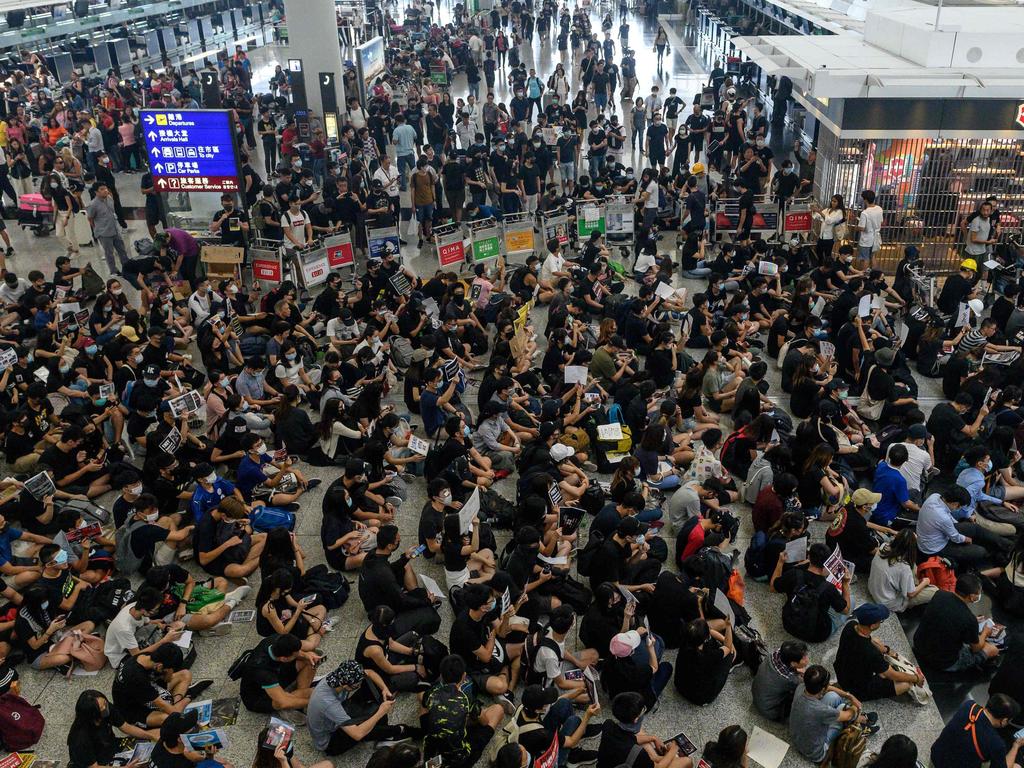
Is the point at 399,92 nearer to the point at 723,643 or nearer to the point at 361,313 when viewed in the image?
the point at 361,313

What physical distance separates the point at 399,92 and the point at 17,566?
74.9 feet

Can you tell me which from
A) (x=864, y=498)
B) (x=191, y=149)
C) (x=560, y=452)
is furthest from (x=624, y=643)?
(x=191, y=149)

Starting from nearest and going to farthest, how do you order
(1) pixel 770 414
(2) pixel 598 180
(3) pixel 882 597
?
(3) pixel 882 597, (1) pixel 770 414, (2) pixel 598 180

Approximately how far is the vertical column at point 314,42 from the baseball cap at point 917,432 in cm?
1898

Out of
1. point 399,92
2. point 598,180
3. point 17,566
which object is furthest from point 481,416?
point 399,92

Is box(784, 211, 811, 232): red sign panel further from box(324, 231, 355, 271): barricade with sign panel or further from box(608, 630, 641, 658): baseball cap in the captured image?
box(608, 630, 641, 658): baseball cap

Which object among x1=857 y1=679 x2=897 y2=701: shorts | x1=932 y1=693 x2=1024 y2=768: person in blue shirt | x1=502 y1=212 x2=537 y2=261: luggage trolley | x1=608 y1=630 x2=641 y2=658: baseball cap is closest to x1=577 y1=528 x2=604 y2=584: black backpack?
x1=608 y1=630 x2=641 y2=658: baseball cap

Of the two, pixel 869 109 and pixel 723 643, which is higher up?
pixel 869 109

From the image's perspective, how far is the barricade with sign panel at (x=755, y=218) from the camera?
16531mm

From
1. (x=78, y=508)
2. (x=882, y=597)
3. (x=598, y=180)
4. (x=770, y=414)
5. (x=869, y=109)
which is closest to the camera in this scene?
(x=882, y=597)

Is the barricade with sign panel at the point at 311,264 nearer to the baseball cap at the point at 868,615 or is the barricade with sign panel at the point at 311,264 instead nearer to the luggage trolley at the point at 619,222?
the luggage trolley at the point at 619,222

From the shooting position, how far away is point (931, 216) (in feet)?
51.9

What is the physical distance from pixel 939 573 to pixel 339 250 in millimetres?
10789

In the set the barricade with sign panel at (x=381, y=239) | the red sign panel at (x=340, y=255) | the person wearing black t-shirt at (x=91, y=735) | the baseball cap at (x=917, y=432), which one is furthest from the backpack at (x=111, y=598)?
the red sign panel at (x=340, y=255)
